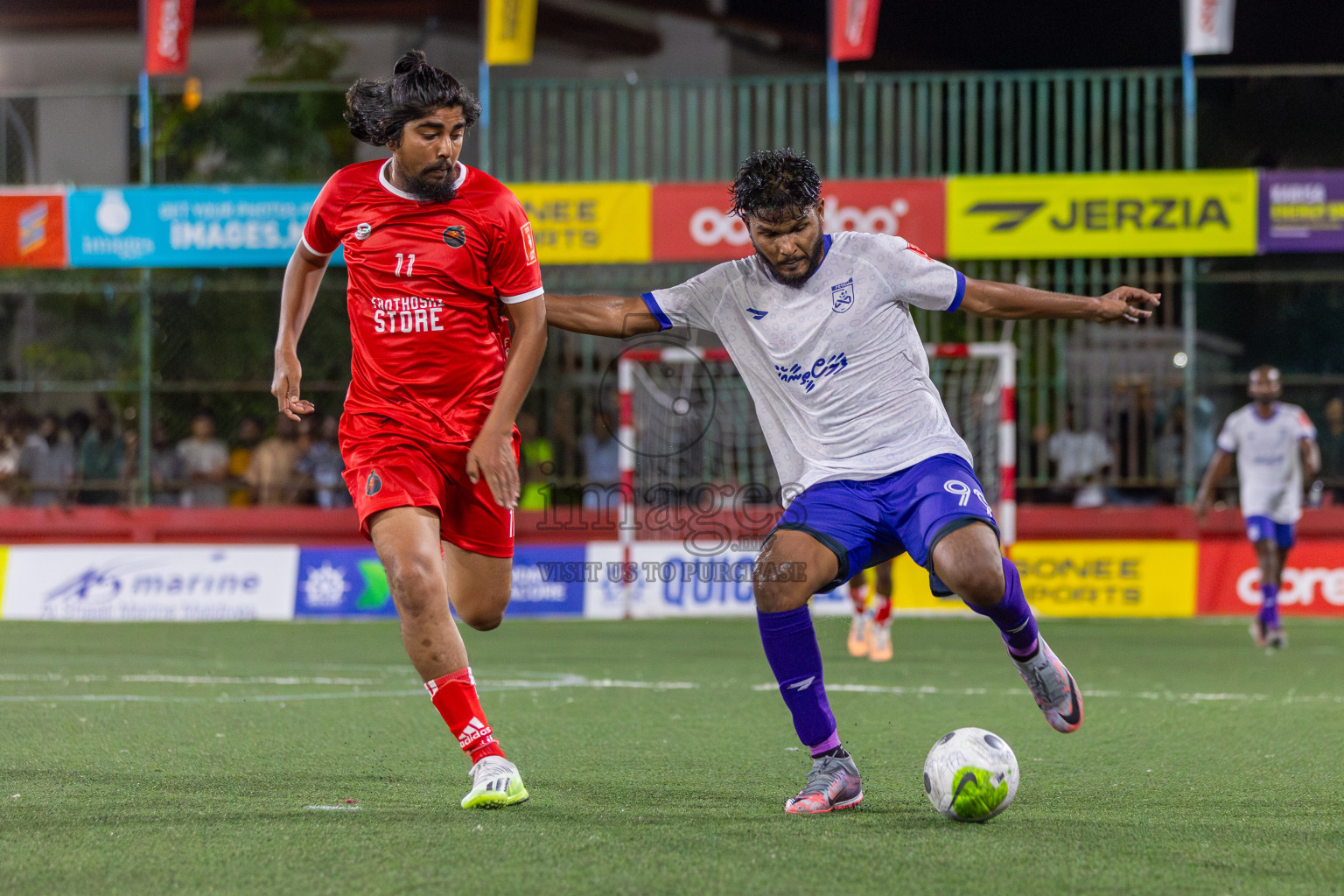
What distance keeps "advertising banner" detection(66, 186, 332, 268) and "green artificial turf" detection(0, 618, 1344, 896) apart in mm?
6513

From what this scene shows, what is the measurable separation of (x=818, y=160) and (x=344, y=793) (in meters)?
15.6

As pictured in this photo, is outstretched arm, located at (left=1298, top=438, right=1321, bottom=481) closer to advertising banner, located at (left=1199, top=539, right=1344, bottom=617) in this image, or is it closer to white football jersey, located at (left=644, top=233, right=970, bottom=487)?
advertising banner, located at (left=1199, top=539, right=1344, bottom=617)

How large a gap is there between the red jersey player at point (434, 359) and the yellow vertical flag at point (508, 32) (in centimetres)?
1164

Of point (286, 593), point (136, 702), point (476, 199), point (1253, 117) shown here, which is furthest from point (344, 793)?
point (1253, 117)

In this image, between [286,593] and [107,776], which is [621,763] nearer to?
[107,776]

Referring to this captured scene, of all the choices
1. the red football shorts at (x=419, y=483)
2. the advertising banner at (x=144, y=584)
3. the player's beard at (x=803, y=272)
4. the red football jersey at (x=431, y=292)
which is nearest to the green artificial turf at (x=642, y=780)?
the red football shorts at (x=419, y=483)

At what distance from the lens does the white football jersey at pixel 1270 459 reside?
12578 millimetres

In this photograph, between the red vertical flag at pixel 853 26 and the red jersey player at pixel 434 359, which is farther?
the red vertical flag at pixel 853 26

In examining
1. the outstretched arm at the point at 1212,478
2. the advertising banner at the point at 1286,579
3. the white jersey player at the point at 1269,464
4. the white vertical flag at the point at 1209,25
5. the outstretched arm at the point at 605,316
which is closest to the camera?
the outstretched arm at the point at 605,316

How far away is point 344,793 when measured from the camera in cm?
503

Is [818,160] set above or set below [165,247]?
above

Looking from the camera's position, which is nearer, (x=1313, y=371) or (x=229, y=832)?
(x=229, y=832)

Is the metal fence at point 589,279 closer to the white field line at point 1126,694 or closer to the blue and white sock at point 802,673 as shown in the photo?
the white field line at point 1126,694

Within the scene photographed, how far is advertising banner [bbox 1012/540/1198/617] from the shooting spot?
49.4 ft
